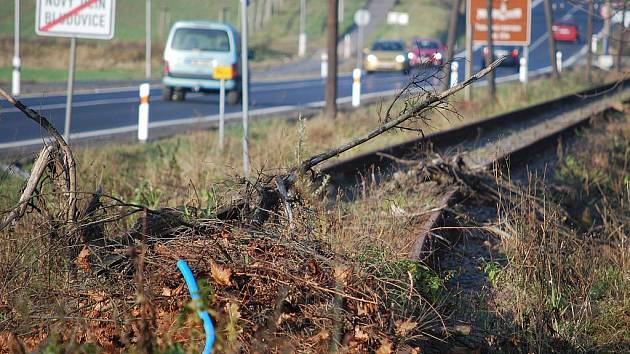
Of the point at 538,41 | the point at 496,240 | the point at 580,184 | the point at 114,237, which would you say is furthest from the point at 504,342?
the point at 538,41

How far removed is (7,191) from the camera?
8648mm

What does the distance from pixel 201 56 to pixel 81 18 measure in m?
15.0

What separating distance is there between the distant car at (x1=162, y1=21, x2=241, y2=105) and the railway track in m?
7.11

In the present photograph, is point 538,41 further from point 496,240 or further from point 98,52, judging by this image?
point 496,240

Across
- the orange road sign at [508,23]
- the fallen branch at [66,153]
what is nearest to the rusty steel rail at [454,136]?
the fallen branch at [66,153]

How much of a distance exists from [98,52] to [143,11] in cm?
3649

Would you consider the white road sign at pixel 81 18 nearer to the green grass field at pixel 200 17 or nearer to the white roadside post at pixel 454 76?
the white roadside post at pixel 454 76

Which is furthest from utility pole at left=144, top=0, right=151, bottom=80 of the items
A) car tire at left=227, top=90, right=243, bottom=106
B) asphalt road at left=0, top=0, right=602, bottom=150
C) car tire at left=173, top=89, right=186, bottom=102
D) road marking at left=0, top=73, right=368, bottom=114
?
car tire at left=227, top=90, right=243, bottom=106

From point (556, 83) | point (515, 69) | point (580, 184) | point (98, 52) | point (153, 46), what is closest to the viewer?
point (580, 184)

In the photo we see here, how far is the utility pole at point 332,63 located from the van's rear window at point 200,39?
5.55m

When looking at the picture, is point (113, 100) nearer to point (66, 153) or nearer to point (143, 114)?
point (143, 114)

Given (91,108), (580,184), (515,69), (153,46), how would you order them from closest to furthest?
(580,184) → (91,108) → (515,69) → (153,46)

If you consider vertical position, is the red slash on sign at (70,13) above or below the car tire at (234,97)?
above

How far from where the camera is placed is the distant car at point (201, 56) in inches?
1038
